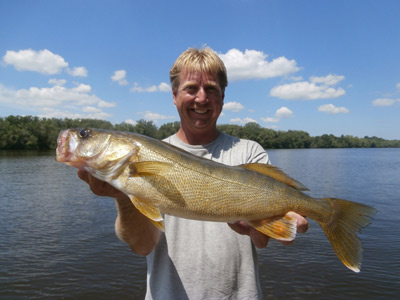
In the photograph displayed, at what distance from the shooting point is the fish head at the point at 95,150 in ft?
9.13

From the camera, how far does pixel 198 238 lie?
3.14m

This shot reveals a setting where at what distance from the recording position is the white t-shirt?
9.93 ft

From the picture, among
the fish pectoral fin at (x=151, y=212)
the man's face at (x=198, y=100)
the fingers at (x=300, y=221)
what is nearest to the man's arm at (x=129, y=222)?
the fish pectoral fin at (x=151, y=212)

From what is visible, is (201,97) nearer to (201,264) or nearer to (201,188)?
(201,188)

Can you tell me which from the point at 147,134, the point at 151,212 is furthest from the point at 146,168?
the point at 147,134

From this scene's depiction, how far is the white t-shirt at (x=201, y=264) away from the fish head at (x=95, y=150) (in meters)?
0.92

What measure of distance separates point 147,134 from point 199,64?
350ft

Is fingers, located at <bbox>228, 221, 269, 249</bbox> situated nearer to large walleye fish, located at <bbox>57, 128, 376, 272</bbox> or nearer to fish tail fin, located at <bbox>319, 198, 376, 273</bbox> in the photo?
large walleye fish, located at <bbox>57, 128, 376, 272</bbox>

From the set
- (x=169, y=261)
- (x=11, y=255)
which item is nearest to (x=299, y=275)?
(x=169, y=261)

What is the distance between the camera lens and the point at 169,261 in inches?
123

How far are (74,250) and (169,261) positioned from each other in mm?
9929

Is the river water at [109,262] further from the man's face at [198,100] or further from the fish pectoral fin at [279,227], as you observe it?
the man's face at [198,100]

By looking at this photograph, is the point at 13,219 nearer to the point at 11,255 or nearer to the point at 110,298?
the point at 11,255

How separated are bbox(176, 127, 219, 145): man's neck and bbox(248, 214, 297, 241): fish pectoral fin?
46.6 inches
